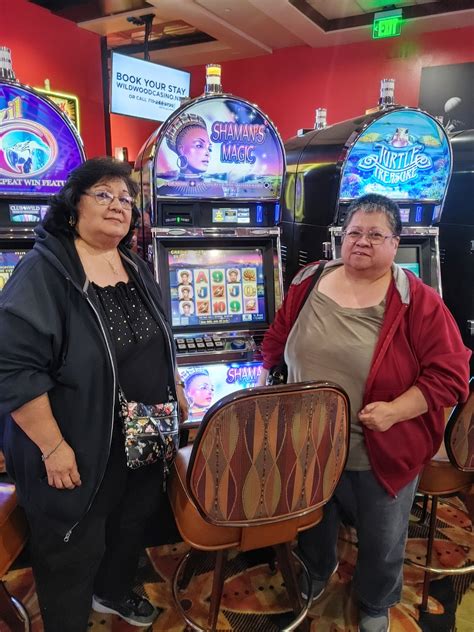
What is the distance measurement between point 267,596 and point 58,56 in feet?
19.9

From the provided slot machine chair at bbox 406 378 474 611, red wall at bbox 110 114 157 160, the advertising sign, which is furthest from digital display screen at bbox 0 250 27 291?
red wall at bbox 110 114 157 160

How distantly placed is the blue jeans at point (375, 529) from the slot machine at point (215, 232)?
0.77 metres

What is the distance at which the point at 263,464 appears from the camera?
4.70ft

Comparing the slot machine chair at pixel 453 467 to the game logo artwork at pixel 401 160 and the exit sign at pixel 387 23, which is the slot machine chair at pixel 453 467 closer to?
the game logo artwork at pixel 401 160

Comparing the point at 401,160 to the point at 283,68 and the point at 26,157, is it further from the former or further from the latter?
the point at 283,68

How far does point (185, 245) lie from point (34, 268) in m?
1.12

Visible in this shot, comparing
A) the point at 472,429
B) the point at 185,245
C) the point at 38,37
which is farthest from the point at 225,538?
the point at 38,37

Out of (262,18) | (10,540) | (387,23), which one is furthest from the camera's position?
(262,18)

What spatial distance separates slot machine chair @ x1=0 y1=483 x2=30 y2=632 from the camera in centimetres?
153

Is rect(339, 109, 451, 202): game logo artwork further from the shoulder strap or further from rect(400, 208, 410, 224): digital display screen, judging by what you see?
the shoulder strap

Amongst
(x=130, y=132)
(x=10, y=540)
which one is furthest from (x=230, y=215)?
(x=130, y=132)

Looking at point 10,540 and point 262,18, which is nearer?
point 10,540

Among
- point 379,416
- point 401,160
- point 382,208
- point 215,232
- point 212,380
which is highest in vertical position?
point 401,160

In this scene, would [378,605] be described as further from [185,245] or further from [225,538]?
[185,245]
